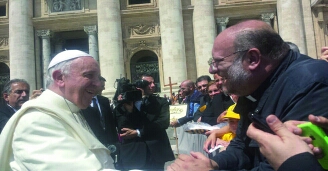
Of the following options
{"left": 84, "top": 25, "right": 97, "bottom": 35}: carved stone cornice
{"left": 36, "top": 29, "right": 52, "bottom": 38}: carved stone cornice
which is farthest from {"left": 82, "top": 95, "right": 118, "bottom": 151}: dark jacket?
{"left": 36, "top": 29, "right": 52, "bottom": 38}: carved stone cornice

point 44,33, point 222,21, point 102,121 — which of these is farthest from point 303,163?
point 44,33

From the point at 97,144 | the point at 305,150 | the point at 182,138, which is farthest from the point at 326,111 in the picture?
the point at 182,138

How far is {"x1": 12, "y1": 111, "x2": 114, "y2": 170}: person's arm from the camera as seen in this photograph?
1.85 m

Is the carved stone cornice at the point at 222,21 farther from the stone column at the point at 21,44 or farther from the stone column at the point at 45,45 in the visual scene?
the stone column at the point at 21,44

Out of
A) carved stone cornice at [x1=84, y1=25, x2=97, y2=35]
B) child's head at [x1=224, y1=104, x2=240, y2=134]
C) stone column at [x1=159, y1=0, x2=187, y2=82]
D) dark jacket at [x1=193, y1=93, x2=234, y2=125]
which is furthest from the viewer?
carved stone cornice at [x1=84, y1=25, x2=97, y2=35]

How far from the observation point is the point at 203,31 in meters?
21.8

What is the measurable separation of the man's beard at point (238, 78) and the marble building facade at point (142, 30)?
18819mm

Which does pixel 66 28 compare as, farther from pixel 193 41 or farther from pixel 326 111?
pixel 326 111

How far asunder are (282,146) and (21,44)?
2287cm

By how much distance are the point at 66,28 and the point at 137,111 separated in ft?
65.0

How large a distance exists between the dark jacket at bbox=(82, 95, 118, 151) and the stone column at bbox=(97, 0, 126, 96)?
16327 mm

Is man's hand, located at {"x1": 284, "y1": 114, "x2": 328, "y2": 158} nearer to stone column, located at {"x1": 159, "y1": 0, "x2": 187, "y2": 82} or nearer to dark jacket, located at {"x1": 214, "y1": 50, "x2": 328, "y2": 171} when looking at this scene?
dark jacket, located at {"x1": 214, "y1": 50, "x2": 328, "y2": 171}

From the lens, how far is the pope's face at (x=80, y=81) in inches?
96.2

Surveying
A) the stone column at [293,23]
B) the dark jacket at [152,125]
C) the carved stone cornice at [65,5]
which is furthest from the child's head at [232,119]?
the carved stone cornice at [65,5]
